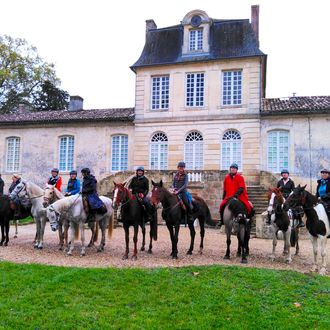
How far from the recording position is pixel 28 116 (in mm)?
26312

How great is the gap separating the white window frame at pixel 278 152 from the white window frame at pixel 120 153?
27.6ft

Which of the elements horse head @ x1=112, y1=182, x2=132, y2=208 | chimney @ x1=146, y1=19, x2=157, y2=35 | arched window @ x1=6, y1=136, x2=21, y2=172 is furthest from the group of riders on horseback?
chimney @ x1=146, y1=19, x2=157, y2=35

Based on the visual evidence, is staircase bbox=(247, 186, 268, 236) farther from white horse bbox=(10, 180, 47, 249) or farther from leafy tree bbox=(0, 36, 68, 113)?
leafy tree bbox=(0, 36, 68, 113)

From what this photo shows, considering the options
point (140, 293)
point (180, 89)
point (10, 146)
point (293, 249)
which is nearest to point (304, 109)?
point (180, 89)

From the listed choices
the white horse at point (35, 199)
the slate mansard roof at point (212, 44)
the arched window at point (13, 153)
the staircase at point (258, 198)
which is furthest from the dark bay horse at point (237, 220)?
the arched window at point (13, 153)

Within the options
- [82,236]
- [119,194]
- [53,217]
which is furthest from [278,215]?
[53,217]

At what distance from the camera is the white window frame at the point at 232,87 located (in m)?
22.0

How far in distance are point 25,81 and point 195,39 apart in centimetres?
1919

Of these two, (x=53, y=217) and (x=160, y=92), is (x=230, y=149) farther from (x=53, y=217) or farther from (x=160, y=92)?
(x=53, y=217)

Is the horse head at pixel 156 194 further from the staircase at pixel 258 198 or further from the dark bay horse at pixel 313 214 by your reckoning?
the staircase at pixel 258 198

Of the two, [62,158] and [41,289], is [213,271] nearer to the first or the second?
[41,289]

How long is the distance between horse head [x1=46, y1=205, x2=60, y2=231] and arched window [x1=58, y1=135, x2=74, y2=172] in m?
15.3

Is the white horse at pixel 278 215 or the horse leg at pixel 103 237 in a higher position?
the white horse at pixel 278 215

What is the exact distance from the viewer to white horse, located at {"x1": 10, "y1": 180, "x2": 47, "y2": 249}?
10648 millimetres
